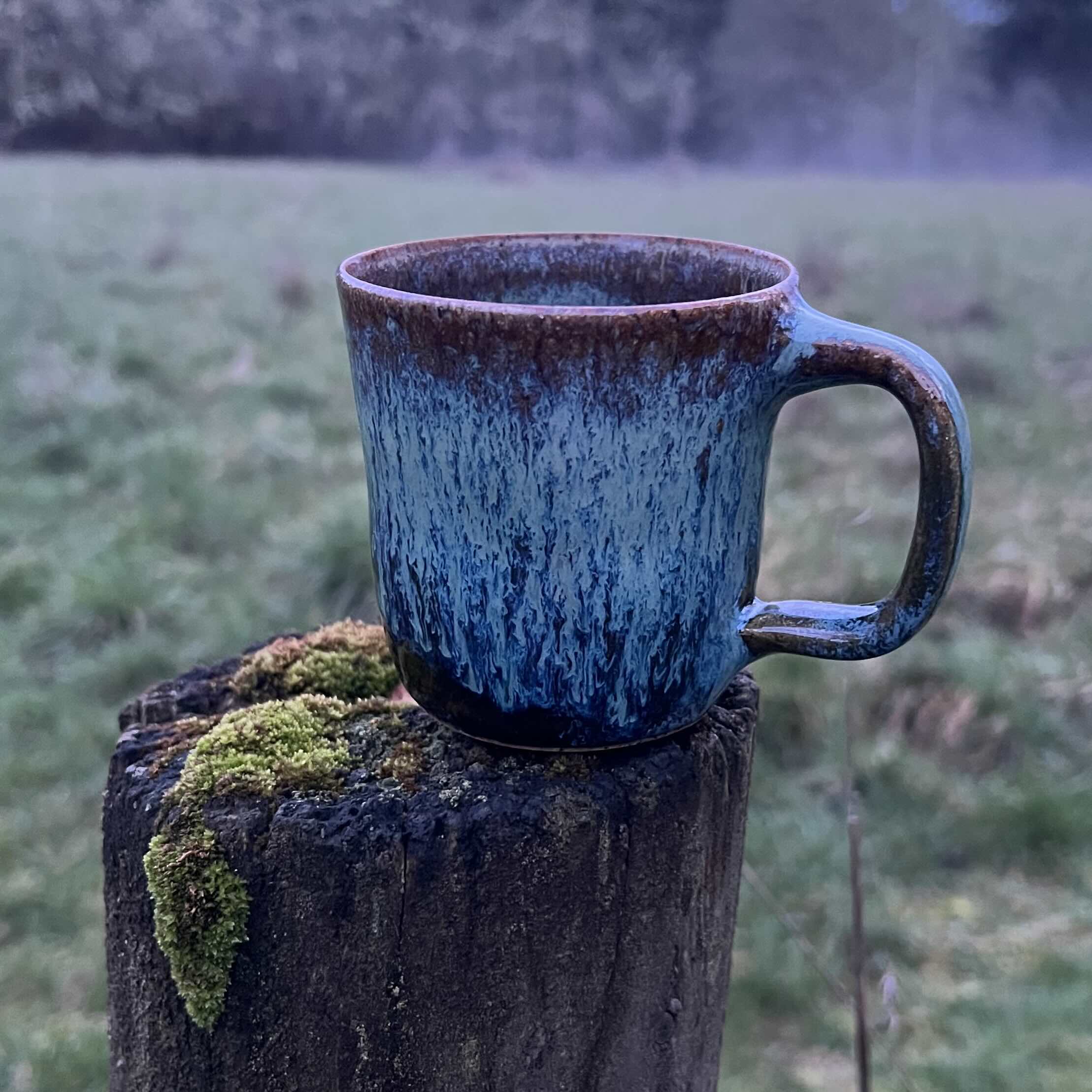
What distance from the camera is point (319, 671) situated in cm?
133

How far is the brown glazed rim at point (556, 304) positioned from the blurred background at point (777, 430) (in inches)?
15.6

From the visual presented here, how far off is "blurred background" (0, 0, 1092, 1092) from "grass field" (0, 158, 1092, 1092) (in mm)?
13

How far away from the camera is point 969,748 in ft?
9.42

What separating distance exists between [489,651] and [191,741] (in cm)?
40

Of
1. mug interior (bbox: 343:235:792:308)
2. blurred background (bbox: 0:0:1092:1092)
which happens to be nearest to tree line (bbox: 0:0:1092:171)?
blurred background (bbox: 0:0:1092:1092)

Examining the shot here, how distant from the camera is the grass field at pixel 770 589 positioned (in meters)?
2.27

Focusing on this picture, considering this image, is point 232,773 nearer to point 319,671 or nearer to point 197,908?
point 197,908

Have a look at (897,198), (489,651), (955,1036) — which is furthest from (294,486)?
(897,198)

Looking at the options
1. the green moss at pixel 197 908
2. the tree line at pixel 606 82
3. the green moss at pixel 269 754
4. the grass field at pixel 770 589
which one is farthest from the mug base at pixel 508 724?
the tree line at pixel 606 82

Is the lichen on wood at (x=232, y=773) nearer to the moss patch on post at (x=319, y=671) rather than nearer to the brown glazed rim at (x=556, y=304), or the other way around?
the moss patch on post at (x=319, y=671)

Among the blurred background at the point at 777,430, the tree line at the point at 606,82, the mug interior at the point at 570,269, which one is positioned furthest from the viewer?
the tree line at the point at 606,82

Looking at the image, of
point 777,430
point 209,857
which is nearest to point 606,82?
point 777,430

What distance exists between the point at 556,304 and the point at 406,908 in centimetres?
74

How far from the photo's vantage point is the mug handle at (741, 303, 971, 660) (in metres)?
0.97
